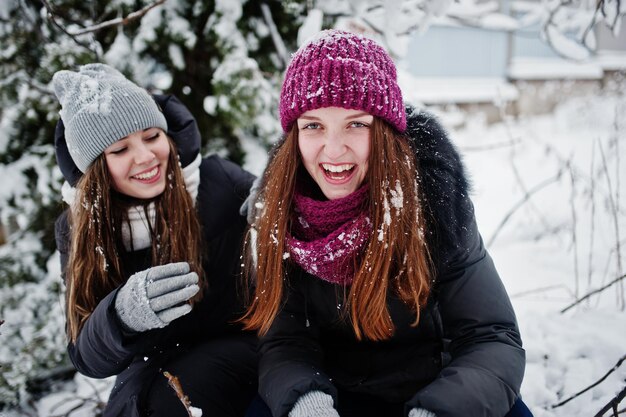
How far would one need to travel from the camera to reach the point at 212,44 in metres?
2.98

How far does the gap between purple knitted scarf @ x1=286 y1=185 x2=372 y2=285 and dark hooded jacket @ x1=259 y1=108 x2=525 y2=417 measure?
167 mm

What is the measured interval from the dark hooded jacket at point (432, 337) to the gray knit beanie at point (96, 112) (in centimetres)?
95

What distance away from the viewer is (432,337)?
161cm

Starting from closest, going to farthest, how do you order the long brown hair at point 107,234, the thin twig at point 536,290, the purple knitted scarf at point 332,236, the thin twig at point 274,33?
the purple knitted scarf at point 332,236 < the long brown hair at point 107,234 < the thin twig at point 536,290 < the thin twig at point 274,33

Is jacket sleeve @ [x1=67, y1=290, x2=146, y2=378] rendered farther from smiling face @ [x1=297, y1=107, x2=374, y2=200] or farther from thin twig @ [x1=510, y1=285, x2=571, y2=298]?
thin twig @ [x1=510, y1=285, x2=571, y2=298]

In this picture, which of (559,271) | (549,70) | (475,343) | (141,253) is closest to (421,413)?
(475,343)

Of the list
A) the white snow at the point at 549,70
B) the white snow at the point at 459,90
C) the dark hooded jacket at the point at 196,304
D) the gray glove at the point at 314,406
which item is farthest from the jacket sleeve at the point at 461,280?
the white snow at the point at 549,70

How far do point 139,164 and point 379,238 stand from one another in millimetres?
1097

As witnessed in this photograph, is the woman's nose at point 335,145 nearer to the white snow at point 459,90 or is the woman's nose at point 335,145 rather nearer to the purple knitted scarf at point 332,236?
the purple knitted scarf at point 332,236

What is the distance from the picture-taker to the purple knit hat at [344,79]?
1337mm

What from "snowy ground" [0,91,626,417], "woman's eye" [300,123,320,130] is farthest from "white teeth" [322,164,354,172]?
"snowy ground" [0,91,626,417]

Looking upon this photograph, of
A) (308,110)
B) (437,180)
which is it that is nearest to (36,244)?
(308,110)

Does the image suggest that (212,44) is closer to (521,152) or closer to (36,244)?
(36,244)

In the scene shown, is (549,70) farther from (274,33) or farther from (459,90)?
(274,33)
